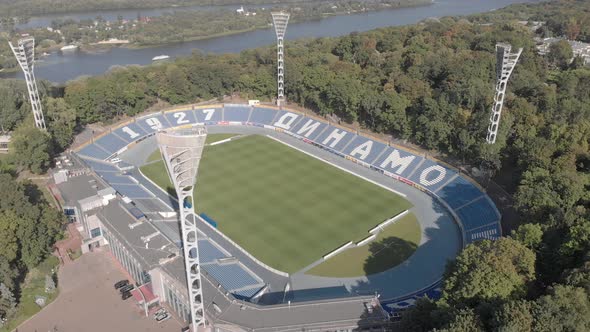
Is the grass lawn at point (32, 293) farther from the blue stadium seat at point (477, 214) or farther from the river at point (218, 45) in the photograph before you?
the river at point (218, 45)

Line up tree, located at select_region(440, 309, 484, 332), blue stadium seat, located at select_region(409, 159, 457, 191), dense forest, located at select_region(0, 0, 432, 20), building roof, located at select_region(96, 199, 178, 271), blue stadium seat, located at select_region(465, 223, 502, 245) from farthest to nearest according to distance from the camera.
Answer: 1. dense forest, located at select_region(0, 0, 432, 20)
2. blue stadium seat, located at select_region(409, 159, 457, 191)
3. blue stadium seat, located at select_region(465, 223, 502, 245)
4. building roof, located at select_region(96, 199, 178, 271)
5. tree, located at select_region(440, 309, 484, 332)

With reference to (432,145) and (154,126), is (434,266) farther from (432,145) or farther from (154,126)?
(154,126)

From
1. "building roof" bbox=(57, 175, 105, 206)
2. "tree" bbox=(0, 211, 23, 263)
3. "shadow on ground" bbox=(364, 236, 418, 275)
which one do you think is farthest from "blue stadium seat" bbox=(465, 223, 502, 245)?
"tree" bbox=(0, 211, 23, 263)

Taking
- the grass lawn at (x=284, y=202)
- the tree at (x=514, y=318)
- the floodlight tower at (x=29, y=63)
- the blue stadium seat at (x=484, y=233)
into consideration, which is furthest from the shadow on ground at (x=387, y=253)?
the floodlight tower at (x=29, y=63)

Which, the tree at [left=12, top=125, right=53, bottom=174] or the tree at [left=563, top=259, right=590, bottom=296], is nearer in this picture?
the tree at [left=563, top=259, right=590, bottom=296]

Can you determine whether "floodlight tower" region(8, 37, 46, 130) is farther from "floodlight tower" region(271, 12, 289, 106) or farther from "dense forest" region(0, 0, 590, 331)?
"floodlight tower" region(271, 12, 289, 106)

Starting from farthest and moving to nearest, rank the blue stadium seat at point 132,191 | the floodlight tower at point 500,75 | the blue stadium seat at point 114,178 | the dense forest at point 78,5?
Result: the dense forest at point 78,5 < the blue stadium seat at point 114,178 < the blue stadium seat at point 132,191 < the floodlight tower at point 500,75
